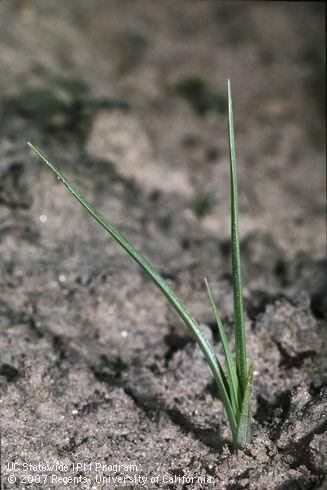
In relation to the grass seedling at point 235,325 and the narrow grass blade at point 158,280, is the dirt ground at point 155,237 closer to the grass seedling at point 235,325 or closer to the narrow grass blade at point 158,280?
the grass seedling at point 235,325

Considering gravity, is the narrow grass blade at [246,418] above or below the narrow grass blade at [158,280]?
below

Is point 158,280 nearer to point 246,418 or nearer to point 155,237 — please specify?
point 246,418

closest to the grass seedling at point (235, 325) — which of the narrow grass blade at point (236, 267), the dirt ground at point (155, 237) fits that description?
the narrow grass blade at point (236, 267)

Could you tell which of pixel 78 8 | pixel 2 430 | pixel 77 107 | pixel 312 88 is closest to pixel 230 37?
pixel 312 88

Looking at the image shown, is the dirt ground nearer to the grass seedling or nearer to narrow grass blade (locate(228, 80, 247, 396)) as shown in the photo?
the grass seedling

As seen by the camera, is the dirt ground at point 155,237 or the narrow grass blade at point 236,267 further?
the dirt ground at point 155,237
